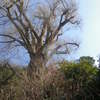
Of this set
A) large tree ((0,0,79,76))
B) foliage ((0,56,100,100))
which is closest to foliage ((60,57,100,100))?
foliage ((0,56,100,100))

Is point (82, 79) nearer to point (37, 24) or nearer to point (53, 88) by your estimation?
point (53, 88)

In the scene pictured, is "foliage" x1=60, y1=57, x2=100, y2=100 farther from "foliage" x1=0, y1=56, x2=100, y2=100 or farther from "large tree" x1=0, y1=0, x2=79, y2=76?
"large tree" x1=0, y1=0, x2=79, y2=76

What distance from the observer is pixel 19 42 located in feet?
72.6

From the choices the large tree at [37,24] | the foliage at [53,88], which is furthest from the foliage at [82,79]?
the large tree at [37,24]

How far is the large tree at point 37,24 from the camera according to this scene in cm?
2111

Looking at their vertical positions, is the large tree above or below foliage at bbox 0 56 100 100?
above

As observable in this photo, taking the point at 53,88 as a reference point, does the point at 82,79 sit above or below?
above

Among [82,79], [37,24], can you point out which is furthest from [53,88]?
[37,24]

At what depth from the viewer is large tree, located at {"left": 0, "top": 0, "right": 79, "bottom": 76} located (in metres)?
21.1

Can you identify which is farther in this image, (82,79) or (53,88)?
(82,79)

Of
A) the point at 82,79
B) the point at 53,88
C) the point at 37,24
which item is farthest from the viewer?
the point at 37,24

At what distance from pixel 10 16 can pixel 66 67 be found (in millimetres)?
8904

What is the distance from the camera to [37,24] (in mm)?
22109

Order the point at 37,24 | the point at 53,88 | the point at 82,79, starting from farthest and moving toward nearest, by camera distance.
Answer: the point at 37,24 → the point at 82,79 → the point at 53,88
